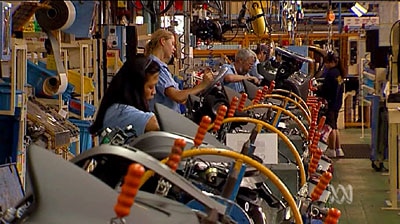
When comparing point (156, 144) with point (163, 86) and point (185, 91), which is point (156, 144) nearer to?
point (185, 91)

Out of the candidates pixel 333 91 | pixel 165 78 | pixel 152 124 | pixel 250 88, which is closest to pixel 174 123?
pixel 152 124

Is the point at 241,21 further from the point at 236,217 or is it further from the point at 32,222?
the point at 32,222

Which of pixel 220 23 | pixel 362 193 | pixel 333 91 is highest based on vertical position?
pixel 220 23

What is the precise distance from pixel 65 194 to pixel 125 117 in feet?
5.82

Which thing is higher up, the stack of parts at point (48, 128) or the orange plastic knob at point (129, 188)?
the orange plastic knob at point (129, 188)

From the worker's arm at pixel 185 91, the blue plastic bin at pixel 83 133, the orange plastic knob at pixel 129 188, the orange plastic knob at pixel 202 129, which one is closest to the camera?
the orange plastic knob at pixel 129 188

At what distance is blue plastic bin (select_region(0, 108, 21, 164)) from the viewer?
203 inches

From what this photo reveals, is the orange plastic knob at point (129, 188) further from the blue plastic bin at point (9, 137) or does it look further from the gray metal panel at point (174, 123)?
the blue plastic bin at point (9, 137)

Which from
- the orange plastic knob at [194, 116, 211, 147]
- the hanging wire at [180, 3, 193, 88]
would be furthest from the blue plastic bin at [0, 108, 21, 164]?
the hanging wire at [180, 3, 193, 88]

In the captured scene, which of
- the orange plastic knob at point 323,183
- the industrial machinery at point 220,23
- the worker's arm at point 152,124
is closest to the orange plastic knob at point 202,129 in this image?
the orange plastic knob at point 323,183

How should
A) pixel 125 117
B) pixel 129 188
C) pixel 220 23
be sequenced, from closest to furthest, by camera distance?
1. pixel 129 188
2. pixel 125 117
3. pixel 220 23

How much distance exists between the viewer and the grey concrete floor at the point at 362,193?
7.86 m

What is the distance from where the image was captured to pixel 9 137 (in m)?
5.24

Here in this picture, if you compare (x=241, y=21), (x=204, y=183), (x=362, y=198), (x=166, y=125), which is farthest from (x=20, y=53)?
(x=241, y=21)
